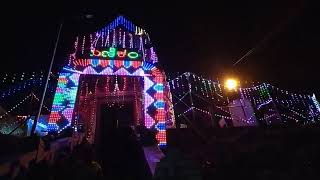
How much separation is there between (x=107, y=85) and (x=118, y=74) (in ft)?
5.25

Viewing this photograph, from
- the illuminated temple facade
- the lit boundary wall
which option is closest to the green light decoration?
the illuminated temple facade

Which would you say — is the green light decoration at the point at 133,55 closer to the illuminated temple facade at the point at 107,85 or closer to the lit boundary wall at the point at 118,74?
the illuminated temple facade at the point at 107,85

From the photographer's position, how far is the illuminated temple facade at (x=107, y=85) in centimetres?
1496

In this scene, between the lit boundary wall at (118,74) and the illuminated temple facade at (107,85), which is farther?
the illuminated temple facade at (107,85)

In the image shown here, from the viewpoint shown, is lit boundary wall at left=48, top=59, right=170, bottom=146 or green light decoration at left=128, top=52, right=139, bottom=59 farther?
green light decoration at left=128, top=52, right=139, bottom=59

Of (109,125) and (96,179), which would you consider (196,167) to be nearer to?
(96,179)

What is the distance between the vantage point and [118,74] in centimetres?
1714

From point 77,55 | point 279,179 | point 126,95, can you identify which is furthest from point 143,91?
point 279,179

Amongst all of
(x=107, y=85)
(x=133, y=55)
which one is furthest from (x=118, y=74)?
(x=133, y=55)

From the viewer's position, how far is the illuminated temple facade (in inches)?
589

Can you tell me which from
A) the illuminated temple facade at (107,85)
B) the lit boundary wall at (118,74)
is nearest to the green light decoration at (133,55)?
the illuminated temple facade at (107,85)

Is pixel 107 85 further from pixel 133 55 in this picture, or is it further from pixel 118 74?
pixel 133 55

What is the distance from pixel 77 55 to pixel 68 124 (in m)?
5.07

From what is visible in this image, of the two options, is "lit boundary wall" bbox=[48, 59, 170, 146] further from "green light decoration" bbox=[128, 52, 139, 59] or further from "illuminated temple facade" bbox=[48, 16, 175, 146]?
"green light decoration" bbox=[128, 52, 139, 59]
